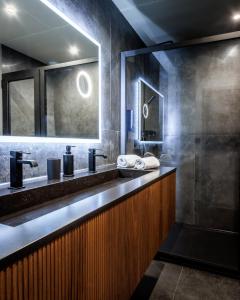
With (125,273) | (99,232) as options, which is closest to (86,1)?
(99,232)

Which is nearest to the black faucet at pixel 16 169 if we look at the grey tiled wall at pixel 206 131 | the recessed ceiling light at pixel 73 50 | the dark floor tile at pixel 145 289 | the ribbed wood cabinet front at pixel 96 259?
the ribbed wood cabinet front at pixel 96 259

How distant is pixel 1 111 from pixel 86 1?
3.82 ft

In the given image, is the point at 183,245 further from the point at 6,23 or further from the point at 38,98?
the point at 6,23

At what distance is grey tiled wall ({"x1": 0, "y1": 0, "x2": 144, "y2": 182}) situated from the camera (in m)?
1.37

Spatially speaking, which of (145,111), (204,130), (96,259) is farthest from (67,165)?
(204,130)

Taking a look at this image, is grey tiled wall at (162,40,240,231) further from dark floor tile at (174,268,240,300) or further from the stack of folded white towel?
the stack of folded white towel

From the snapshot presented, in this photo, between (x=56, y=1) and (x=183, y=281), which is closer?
(x=56, y=1)

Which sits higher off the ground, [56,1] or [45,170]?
[56,1]

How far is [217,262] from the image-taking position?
197cm

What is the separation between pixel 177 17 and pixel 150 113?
103cm

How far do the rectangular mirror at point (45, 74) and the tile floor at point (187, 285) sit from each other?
4.09ft

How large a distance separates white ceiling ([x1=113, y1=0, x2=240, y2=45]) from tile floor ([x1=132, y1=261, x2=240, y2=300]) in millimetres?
2395

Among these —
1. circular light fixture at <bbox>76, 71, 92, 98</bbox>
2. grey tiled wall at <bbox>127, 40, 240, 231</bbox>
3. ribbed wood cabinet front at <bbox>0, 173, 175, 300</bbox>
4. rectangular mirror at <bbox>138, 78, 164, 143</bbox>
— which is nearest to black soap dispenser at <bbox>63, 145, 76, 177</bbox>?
ribbed wood cabinet front at <bbox>0, 173, 175, 300</bbox>

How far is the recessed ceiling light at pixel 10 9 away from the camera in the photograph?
3.68ft
